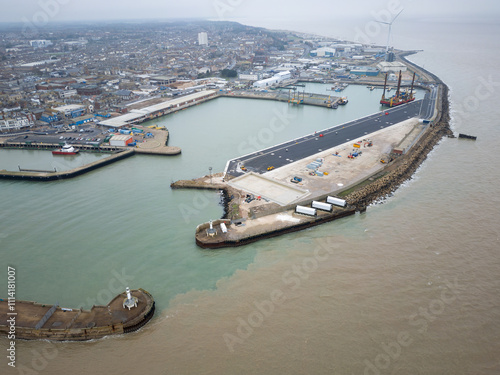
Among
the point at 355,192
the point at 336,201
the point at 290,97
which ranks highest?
the point at 290,97

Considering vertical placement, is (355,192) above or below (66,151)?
below

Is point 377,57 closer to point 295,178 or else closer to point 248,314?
point 295,178

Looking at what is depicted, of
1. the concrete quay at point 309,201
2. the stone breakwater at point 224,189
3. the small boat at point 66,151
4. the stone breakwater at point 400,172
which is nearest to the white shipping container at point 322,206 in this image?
the concrete quay at point 309,201

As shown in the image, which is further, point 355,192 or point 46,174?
point 46,174

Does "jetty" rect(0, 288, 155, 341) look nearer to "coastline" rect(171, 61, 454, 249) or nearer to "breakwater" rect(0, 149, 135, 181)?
"coastline" rect(171, 61, 454, 249)

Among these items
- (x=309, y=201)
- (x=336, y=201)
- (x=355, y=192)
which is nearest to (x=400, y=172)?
(x=355, y=192)

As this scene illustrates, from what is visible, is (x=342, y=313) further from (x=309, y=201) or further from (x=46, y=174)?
(x=46, y=174)
